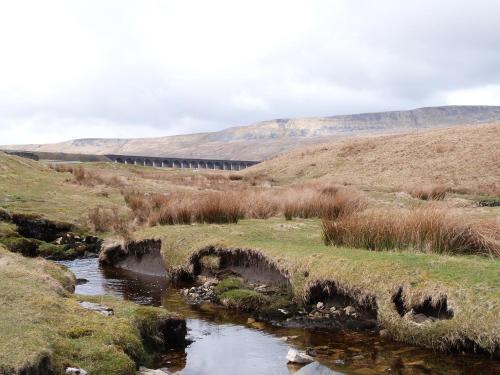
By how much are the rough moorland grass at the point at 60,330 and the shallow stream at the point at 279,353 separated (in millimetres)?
1094

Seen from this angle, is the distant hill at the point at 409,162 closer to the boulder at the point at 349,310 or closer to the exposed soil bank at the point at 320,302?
the exposed soil bank at the point at 320,302

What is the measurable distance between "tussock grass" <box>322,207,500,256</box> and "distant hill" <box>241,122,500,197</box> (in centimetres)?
2553

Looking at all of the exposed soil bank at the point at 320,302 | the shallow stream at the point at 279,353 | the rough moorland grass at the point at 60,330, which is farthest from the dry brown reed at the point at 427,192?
the rough moorland grass at the point at 60,330

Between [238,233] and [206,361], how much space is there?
804 centimetres

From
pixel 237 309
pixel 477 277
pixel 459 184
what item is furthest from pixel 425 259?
pixel 459 184

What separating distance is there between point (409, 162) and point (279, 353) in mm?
50916

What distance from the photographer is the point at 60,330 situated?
925cm

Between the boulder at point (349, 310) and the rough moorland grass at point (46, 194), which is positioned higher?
the rough moorland grass at point (46, 194)

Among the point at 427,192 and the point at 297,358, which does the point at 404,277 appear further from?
the point at 427,192

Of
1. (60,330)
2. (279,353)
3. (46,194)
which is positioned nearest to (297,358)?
(279,353)

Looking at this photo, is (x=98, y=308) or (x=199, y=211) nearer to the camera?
(x=98, y=308)

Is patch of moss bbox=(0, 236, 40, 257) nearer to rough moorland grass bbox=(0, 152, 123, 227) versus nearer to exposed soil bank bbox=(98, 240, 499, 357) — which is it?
rough moorland grass bbox=(0, 152, 123, 227)

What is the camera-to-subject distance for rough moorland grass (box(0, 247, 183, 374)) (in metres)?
7.92

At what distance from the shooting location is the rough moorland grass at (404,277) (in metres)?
10.1
